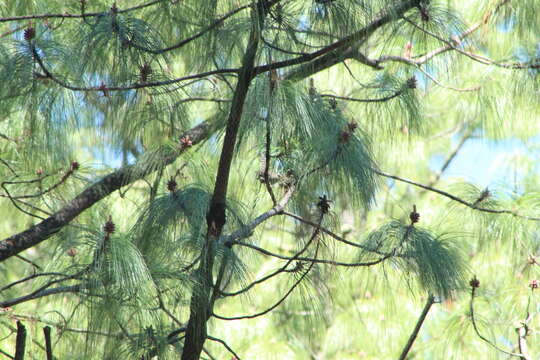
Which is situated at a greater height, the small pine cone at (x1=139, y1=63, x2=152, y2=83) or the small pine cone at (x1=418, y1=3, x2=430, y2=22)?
the small pine cone at (x1=418, y1=3, x2=430, y2=22)

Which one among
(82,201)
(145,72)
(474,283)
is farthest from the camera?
(82,201)

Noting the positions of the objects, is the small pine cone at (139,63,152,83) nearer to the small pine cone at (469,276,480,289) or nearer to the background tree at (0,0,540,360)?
the background tree at (0,0,540,360)

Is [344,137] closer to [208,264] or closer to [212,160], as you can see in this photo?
[208,264]

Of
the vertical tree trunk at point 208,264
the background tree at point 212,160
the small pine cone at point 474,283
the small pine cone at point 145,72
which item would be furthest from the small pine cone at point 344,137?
the small pine cone at point 474,283

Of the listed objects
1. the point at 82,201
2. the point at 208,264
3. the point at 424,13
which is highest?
the point at 424,13

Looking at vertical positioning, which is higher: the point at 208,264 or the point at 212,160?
the point at 212,160

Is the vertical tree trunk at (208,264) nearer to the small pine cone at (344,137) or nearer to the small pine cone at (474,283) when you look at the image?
the small pine cone at (344,137)

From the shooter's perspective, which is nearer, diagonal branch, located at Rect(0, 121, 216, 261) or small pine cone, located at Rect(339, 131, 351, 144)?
small pine cone, located at Rect(339, 131, 351, 144)

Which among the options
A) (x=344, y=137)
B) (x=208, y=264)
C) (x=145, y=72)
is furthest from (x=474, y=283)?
(x=145, y=72)

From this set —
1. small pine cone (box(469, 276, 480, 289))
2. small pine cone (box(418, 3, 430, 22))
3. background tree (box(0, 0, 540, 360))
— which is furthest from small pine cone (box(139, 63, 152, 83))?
small pine cone (box(469, 276, 480, 289))

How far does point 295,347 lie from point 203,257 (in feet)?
6.14

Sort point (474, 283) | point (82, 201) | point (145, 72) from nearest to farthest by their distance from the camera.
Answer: point (145, 72) < point (474, 283) < point (82, 201)

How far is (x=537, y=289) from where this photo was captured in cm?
224

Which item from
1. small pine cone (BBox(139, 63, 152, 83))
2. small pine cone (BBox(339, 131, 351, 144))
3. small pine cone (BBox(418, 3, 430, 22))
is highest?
small pine cone (BBox(418, 3, 430, 22))
